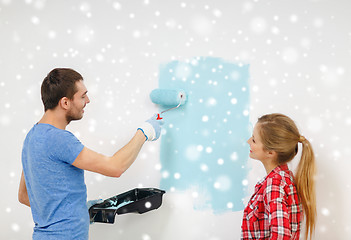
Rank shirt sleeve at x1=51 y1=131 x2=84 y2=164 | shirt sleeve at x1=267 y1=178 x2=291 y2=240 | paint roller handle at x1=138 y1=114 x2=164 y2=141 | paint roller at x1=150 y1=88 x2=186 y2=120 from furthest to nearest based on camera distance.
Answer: paint roller at x1=150 y1=88 x2=186 y2=120, paint roller handle at x1=138 y1=114 x2=164 y2=141, shirt sleeve at x1=51 y1=131 x2=84 y2=164, shirt sleeve at x1=267 y1=178 x2=291 y2=240

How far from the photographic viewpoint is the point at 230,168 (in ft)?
5.20

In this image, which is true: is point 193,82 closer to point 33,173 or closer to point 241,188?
point 241,188

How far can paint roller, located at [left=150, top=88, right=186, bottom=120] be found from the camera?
1556mm

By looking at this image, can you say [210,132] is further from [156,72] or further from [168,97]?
[156,72]

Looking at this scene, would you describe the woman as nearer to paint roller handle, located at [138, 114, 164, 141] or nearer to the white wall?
the white wall

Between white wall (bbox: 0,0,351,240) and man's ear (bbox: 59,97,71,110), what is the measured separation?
1.48 feet

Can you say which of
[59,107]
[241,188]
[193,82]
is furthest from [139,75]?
[241,188]

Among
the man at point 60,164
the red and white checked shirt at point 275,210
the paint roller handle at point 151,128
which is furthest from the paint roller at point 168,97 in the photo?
the red and white checked shirt at point 275,210

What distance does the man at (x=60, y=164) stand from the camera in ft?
4.07

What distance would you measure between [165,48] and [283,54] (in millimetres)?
590

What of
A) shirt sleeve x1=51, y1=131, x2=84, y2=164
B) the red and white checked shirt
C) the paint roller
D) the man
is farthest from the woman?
shirt sleeve x1=51, y1=131, x2=84, y2=164

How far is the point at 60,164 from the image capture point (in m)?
1.26

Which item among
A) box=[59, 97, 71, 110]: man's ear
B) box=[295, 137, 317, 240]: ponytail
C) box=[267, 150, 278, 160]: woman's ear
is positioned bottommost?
box=[295, 137, 317, 240]: ponytail

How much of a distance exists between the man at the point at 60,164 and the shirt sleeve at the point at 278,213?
0.59 metres
